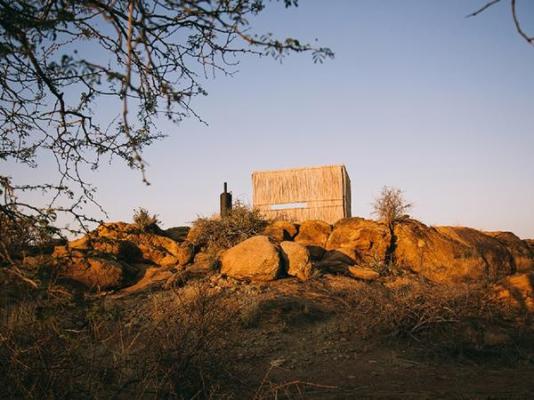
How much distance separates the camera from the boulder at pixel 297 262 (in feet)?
31.9

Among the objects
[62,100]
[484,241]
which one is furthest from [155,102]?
[484,241]

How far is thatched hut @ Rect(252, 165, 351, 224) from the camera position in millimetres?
16266

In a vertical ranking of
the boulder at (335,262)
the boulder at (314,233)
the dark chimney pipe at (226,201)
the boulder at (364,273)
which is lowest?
the boulder at (364,273)

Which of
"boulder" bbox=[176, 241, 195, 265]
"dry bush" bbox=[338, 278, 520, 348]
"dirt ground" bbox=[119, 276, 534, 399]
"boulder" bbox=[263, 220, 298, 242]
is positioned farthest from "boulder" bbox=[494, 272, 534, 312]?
"boulder" bbox=[176, 241, 195, 265]

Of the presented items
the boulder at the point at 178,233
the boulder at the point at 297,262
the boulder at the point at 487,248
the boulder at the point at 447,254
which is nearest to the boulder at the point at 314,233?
the boulder at the point at 297,262

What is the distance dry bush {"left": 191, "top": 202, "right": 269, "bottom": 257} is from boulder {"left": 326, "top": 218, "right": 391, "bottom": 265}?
2.03 metres

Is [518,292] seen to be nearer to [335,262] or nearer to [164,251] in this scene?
[335,262]

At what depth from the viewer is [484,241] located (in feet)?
39.9

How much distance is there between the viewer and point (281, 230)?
12.4 metres

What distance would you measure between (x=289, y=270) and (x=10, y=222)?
734 centimetres

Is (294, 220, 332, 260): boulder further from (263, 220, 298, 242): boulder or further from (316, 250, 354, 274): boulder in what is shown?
(316, 250, 354, 274): boulder

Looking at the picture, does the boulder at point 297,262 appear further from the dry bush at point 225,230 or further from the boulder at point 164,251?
the boulder at point 164,251

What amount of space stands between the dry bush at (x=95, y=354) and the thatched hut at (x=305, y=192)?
1162 centimetres

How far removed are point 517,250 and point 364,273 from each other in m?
5.01
